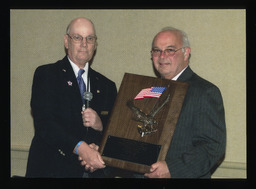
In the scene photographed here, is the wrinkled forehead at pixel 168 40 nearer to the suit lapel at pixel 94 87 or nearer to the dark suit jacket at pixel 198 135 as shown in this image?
the dark suit jacket at pixel 198 135

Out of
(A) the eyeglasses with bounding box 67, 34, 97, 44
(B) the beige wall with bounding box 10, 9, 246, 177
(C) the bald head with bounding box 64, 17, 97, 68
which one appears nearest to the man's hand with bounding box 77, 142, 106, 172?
(C) the bald head with bounding box 64, 17, 97, 68

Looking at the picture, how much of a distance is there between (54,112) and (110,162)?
2.41 feet

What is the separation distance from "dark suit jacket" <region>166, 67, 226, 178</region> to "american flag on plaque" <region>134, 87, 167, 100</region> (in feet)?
0.79

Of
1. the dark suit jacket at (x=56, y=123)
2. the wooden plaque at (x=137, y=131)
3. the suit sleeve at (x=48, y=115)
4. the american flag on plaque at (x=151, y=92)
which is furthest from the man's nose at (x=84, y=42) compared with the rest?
the american flag on plaque at (x=151, y=92)

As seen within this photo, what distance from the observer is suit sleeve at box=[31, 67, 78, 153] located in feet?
11.2

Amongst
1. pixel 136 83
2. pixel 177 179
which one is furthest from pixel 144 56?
pixel 177 179

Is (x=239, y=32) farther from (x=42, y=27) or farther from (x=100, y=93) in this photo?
(x=42, y=27)

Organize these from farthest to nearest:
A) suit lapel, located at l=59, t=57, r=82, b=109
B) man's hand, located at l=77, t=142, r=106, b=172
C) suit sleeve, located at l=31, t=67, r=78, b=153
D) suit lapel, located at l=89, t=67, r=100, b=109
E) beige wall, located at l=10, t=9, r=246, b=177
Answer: beige wall, located at l=10, t=9, r=246, b=177, suit lapel, located at l=89, t=67, r=100, b=109, suit lapel, located at l=59, t=57, r=82, b=109, suit sleeve, located at l=31, t=67, r=78, b=153, man's hand, located at l=77, t=142, r=106, b=172

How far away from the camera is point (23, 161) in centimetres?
454

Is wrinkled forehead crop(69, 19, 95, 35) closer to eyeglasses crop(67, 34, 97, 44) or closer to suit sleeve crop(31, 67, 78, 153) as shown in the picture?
eyeglasses crop(67, 34, 97, 44)

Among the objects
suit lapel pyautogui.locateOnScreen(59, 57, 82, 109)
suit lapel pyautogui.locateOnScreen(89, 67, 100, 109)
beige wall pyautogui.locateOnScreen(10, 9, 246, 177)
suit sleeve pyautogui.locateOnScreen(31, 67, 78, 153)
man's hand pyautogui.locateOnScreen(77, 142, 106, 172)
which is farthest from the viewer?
beige wall pyautogui.locateOnScreen(10, 9, 246, 177)

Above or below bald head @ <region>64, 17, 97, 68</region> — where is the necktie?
A: below

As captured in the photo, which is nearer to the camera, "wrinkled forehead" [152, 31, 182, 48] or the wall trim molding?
"wrinkled forehead" [152, 31, 182, 48]

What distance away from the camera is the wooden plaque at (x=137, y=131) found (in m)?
3.13
